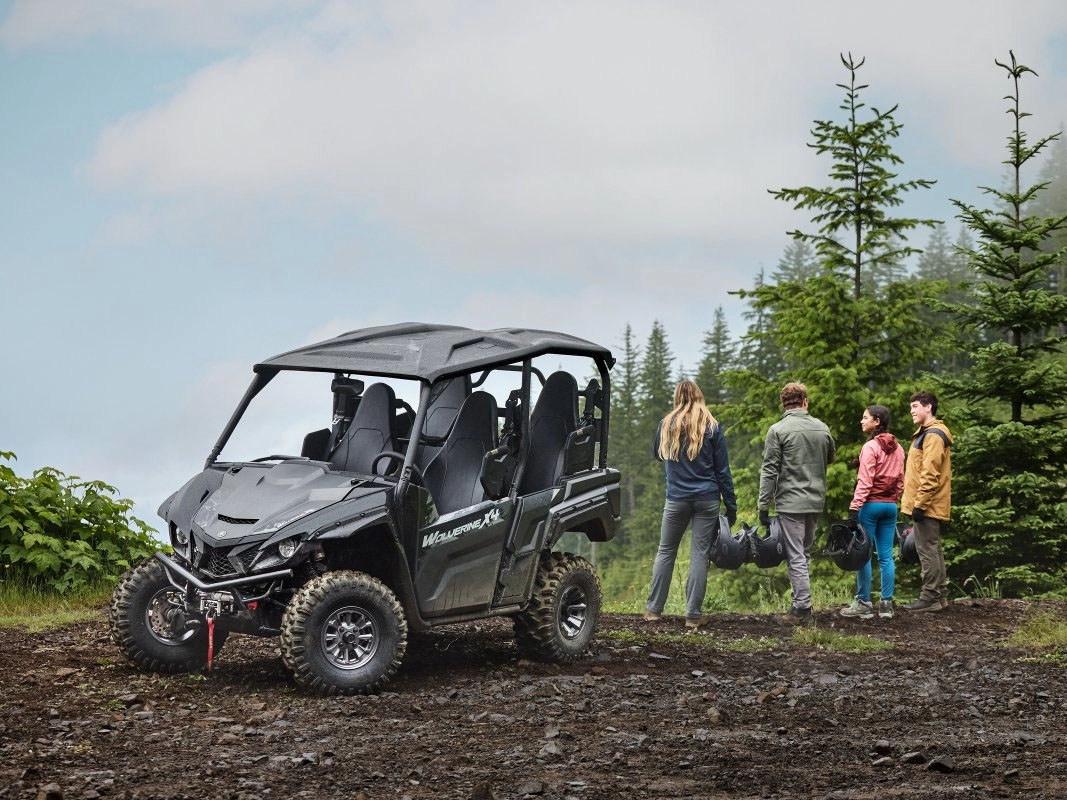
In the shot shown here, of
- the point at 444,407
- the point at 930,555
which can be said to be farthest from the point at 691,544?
the point at 930,555

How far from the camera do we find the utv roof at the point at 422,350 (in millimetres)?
8336

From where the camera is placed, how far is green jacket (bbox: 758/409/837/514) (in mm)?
11859

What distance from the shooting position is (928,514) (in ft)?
42.0

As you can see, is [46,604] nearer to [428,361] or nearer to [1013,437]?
[428,361]

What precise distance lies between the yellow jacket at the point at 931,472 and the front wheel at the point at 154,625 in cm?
755

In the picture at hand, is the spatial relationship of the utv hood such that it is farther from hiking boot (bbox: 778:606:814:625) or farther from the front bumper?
hiking boot (bbox: 778:606:814:625)

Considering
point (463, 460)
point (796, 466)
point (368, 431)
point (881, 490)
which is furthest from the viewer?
point (881, 490)

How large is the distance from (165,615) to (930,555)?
8120 mm

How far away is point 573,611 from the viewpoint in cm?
967

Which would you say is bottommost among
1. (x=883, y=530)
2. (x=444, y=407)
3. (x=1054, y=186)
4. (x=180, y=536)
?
(x=180, y=536)

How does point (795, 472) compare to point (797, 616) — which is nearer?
point (795, 472)

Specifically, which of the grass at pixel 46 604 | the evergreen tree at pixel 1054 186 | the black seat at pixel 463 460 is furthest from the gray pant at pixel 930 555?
the evergreen tree at pixel 1054 186

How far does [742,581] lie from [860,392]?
26.5ft

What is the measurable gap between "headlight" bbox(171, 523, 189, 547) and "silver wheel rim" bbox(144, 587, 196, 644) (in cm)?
39
